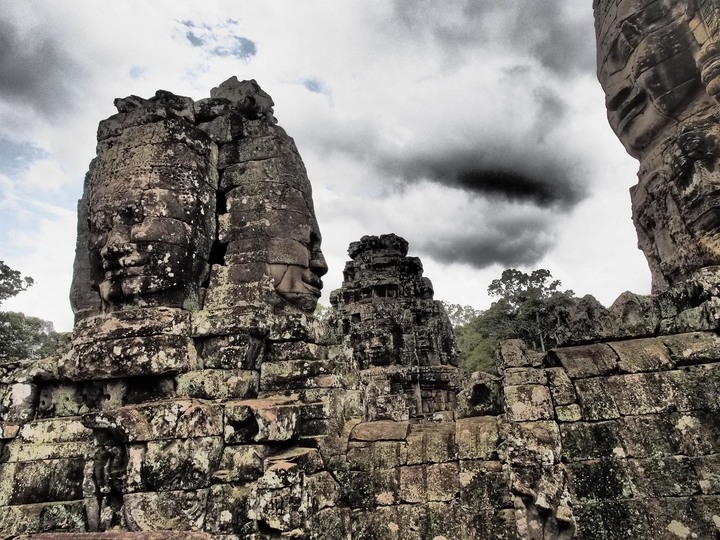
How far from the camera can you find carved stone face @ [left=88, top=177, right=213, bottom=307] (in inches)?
161

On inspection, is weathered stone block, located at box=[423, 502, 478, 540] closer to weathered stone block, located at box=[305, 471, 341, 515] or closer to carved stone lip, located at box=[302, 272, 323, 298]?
weathered stone block, located at box=[305, 471, 341, 515]

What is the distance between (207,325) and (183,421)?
99 cm

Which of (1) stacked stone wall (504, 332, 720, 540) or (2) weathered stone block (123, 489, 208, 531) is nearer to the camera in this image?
(2) weathered stone block (123, 489, 208, 531)

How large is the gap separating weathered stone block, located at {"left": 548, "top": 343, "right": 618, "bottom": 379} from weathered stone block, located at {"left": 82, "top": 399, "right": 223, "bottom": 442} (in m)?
3.05

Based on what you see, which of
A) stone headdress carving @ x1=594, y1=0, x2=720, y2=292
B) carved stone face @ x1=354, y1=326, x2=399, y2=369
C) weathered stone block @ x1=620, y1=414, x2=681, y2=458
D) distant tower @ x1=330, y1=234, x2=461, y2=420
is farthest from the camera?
carved stone face @ x1=354, y1=326, x2=399, y2=369

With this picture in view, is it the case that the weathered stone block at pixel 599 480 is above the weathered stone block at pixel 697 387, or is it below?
below

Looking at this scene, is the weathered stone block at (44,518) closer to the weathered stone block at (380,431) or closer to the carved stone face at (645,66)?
the weathered stone block at (380,431)

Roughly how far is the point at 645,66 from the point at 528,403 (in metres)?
5.04

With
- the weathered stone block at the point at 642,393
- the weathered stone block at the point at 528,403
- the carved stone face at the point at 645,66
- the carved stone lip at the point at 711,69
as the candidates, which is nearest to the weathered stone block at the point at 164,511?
the weathered stone block at the point at 528,403

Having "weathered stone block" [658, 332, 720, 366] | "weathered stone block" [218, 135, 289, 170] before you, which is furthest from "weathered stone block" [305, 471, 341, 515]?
"weathered stone block" [218, 135, 289, 170]

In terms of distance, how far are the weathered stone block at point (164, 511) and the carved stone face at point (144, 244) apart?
5.52ft

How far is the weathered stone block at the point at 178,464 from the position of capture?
3.17 metres

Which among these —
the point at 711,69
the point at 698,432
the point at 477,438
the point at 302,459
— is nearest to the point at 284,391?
the point at 302,459

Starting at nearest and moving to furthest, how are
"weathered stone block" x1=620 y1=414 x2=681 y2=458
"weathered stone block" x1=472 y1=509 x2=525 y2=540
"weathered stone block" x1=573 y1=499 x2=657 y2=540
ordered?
"weathered stone block" x1=573 y1=499 x2=657 y2=540 < "weathered stone block" x1=472 y1=509 x2=525 y2=540 < "weathered stone block" x1=620 y1=414 x2=681 y2=458
